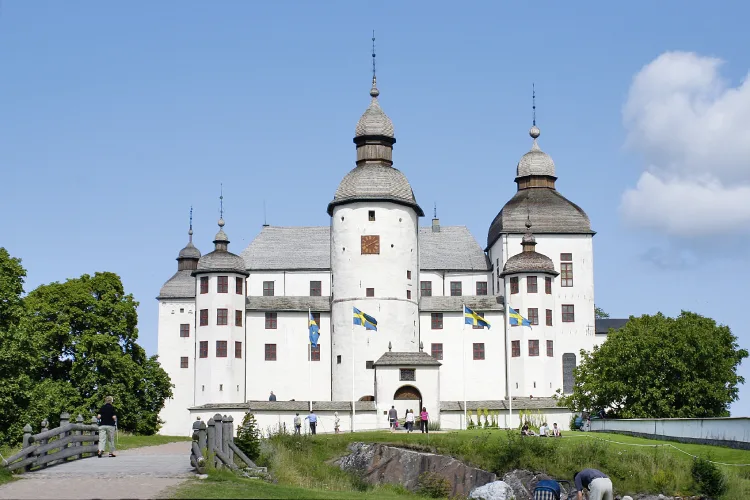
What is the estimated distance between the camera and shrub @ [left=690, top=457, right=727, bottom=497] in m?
31.0

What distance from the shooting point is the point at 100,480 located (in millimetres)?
22469

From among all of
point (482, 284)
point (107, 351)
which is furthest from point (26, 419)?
point (482, 284)

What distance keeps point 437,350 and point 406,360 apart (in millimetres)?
8405

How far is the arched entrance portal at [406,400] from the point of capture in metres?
58.8

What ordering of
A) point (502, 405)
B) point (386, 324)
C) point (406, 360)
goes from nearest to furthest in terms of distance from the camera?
point (406, 360)
point (502, 405)
point (386, 324)

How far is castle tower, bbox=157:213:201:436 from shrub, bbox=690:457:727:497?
4783 centimetres

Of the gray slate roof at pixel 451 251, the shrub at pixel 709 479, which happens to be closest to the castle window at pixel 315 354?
the gray slate roof at pixel 451 251

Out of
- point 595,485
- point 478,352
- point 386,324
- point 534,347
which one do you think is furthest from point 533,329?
point 595,485

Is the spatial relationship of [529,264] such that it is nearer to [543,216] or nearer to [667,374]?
[543,216]

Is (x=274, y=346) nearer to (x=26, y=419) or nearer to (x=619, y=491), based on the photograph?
(x=26, y=419)

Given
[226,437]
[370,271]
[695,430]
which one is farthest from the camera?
[370,271]

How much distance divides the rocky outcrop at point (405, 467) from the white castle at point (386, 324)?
18458mm

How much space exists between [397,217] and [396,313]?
580cm

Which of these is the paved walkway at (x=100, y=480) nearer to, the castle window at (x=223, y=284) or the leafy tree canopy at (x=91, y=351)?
the leafy tree canopy at (x=91, y=351)
